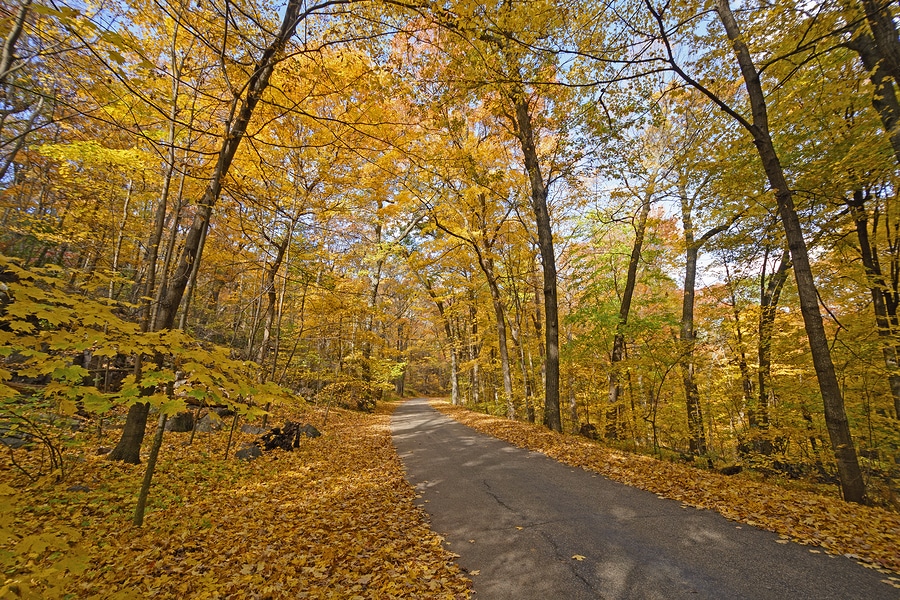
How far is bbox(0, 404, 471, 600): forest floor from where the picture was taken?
3072mm

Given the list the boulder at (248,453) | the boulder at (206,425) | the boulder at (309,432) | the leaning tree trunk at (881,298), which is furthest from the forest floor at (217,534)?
the leaning tree trunk at (881,298)

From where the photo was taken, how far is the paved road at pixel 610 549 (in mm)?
3102

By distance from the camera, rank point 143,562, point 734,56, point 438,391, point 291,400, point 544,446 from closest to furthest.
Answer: point 291,400 → point 143,562 → point 734,56 → point 544,446 → point 438,391

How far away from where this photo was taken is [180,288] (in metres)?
5.32

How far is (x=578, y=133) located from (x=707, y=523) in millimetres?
9625

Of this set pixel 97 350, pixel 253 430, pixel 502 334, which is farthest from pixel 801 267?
pixel 253 430

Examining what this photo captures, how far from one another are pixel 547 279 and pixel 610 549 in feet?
27.9

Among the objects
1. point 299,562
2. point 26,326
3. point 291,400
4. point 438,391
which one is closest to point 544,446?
point 299,562

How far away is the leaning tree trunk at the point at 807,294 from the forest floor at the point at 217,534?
6482 mm

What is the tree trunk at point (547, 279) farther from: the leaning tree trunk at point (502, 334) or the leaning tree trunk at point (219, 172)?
the leaning tree trunk at point (219, 172)

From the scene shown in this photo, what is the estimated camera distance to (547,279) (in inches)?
449

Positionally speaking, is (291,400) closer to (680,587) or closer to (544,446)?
(680,587)

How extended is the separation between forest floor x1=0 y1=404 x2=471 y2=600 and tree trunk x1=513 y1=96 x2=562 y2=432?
19.1 feet

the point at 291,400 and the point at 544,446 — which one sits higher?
the point at 291,400
